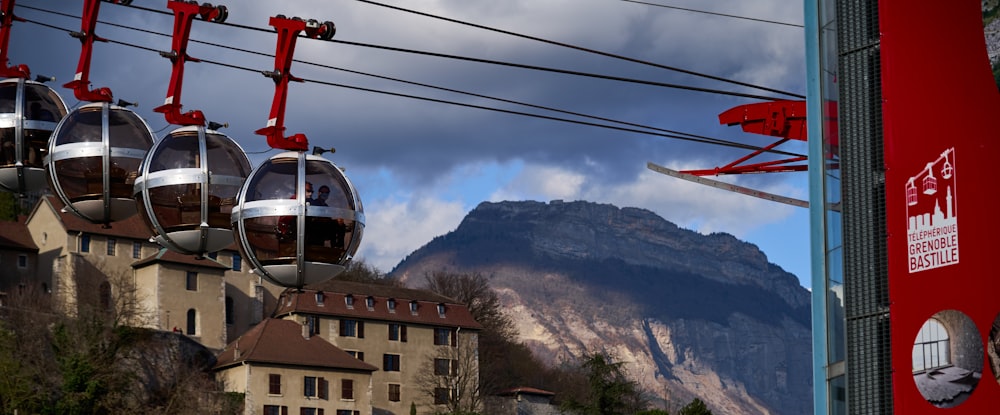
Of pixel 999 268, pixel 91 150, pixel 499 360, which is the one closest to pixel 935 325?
pixel 999 268

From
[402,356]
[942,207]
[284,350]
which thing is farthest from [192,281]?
[942,207]

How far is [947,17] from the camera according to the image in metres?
19.7

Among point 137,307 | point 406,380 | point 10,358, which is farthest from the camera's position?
point 406,380

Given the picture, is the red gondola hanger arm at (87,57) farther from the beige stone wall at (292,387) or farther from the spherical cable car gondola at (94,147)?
the beige stone wall at (292,387)

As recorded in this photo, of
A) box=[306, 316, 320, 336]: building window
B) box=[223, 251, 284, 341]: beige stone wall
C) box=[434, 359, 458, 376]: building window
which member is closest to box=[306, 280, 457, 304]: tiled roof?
box=[306, 316, 320, 336]: building window

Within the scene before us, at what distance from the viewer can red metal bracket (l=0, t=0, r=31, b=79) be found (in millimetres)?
21438

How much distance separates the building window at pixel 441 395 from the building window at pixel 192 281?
18.2 meters

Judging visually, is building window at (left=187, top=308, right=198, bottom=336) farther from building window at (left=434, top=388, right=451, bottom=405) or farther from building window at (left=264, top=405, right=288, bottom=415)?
building window at (left=434, top=388, right=451, bottom=405)

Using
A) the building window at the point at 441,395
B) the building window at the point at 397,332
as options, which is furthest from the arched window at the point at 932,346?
the building window at the point at 397,332

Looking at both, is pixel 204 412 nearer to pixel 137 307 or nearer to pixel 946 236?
pixel 137 307

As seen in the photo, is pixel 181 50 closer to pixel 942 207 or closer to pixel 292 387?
pixel 942 207

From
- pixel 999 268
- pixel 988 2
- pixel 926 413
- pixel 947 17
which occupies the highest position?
pixel 988 2

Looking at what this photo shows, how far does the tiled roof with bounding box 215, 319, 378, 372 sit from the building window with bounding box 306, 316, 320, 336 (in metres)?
1.26

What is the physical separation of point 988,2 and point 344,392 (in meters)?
64.9
